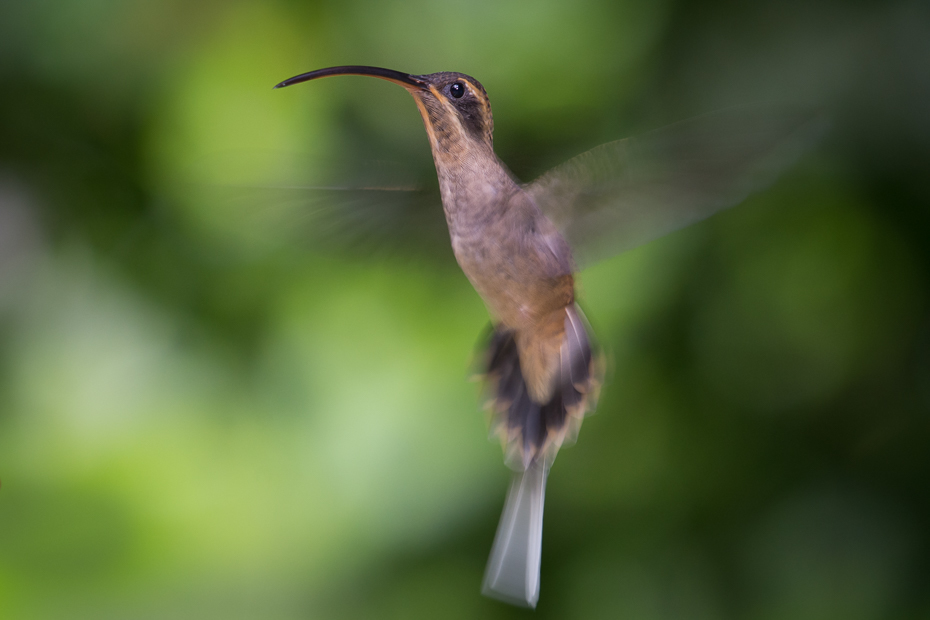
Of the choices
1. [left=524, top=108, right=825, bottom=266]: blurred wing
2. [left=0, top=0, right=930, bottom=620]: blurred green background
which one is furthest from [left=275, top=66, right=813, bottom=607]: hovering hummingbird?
[left=0, top=0, right=930, bottom=620]: blurred green background

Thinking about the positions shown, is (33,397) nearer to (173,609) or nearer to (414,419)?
(173,609)

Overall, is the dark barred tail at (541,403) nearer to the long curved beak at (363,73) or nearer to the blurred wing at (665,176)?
the blurred wing at (665,176)

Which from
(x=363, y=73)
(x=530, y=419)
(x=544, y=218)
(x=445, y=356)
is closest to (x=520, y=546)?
(x=530, y=419)

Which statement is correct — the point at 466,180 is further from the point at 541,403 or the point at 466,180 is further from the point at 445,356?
the point at 445,356

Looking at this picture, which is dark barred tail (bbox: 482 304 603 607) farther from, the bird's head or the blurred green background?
the blurred green background

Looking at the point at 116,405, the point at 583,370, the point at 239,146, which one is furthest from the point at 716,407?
the point at 116,405

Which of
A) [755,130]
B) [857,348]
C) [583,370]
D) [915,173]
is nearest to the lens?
[755,130]
